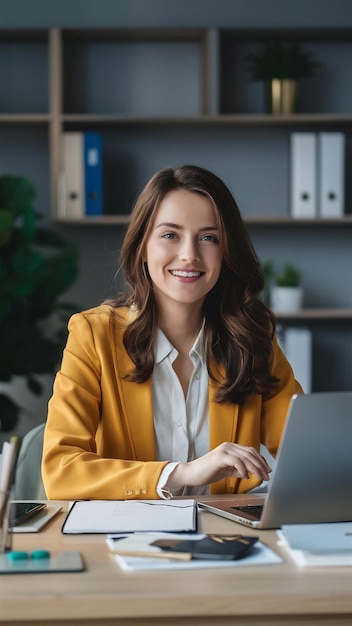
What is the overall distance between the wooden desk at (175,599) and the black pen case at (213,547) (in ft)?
0.14

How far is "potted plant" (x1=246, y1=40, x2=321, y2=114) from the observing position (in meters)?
3.86

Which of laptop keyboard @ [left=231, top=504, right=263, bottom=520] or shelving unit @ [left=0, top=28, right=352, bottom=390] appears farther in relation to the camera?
shelving unit @ [left=0, top=28, right=352, bottom=390]

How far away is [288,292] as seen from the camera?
3932 millimetres

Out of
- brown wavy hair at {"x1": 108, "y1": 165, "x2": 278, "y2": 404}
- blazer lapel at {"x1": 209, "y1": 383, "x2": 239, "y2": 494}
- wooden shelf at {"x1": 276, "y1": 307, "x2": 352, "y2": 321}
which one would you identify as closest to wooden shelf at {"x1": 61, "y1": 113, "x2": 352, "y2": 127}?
wooden shelf at {"x1": 276, "y1": 307, "x2": 352, "y2": 321}

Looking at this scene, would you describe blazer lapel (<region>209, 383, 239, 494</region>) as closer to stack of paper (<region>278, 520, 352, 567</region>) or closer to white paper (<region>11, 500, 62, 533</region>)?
white paper (<region>11, 500, 62, 533</region>)

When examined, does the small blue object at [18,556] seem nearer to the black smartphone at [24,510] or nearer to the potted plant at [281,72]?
the black smartphone at [24,510]

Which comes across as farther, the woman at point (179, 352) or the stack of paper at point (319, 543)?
the woman at point (179, 352)

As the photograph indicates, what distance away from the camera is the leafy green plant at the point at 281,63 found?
3.85m

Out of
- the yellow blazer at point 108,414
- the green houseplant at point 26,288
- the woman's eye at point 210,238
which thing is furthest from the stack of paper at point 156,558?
the green houseplant at point 26,288

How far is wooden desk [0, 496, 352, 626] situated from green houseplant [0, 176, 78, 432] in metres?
2.82

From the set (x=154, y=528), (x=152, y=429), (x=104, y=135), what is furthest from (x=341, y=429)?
(x=104, y=135)

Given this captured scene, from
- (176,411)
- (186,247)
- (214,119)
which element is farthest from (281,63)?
(176,411)

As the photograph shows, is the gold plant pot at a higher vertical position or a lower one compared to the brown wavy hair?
higher

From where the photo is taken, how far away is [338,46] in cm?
405
